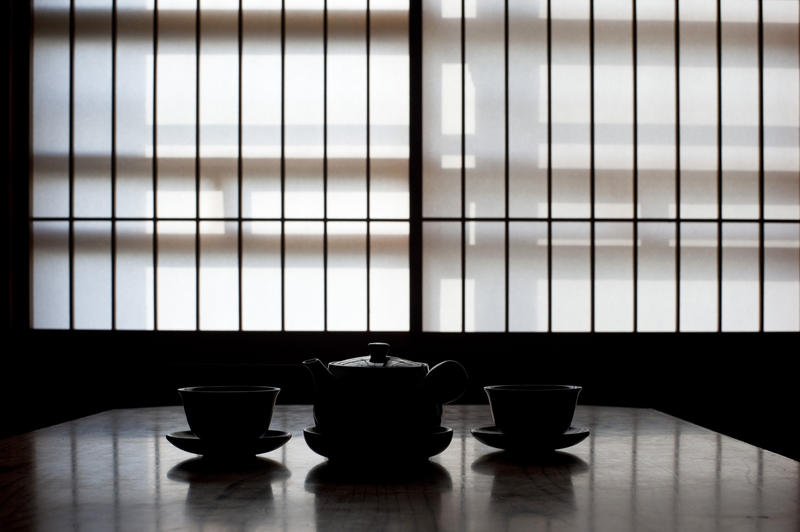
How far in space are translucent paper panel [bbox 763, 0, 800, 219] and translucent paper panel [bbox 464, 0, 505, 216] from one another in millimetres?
1281

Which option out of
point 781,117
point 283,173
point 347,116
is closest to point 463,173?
point 347,116

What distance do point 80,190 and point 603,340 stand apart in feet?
8.38

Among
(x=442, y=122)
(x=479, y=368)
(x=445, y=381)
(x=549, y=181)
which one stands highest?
(x=442, y=122)

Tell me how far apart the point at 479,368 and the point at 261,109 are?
1.58 metres

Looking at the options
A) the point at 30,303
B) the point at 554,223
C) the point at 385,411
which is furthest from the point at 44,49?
the point at 385,411

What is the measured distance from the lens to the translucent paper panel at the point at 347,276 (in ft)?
11.9

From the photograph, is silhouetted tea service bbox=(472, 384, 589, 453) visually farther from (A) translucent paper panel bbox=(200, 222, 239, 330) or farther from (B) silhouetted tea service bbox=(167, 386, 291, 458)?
(A) translucent paper panel bbox=(200, 222, 239, 330)

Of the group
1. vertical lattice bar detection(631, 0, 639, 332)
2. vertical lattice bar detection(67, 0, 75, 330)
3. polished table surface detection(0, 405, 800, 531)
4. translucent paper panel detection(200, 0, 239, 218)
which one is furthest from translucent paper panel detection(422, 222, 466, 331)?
polished table surface detection(0, 405, 800, 531)

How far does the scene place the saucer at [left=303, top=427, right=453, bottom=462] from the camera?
3.57ft

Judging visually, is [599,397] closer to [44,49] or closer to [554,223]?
[554,223]

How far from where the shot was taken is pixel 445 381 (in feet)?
3.71

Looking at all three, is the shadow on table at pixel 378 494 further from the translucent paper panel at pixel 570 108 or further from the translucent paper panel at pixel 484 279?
the translucent paper panel at pixel 570 108

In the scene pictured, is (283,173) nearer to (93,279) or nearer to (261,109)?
(261,109)

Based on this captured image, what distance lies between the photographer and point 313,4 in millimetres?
3727
